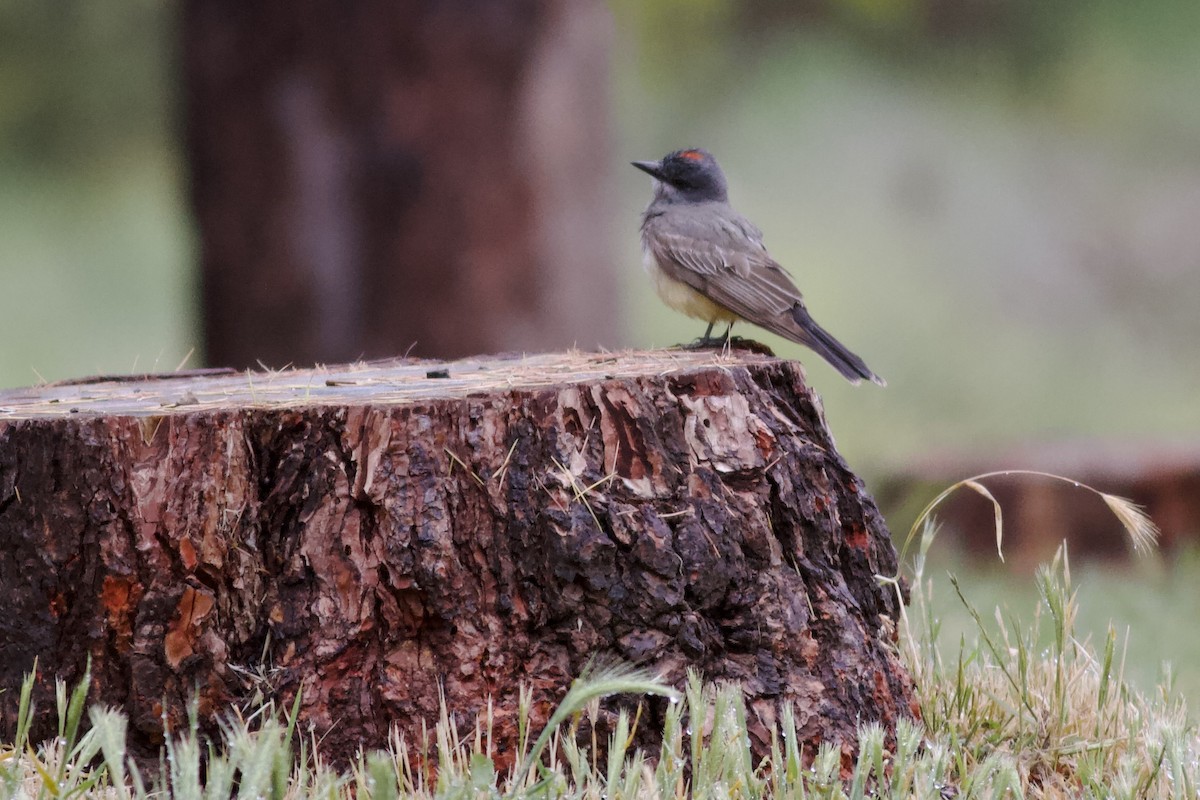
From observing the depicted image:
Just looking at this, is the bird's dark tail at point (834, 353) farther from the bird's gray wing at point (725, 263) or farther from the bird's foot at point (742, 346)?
the bird's foot at point (742, 346)

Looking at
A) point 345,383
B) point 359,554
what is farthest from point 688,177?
point 359,554

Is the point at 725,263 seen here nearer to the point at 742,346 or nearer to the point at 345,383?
the point at 742,346

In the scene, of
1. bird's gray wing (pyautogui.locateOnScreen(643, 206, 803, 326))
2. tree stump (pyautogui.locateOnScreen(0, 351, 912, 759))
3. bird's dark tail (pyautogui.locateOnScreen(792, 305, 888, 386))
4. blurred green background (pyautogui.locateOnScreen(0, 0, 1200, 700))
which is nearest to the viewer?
tree stump (pyautogui.locateOnScreen(0, 351, 912, 759))

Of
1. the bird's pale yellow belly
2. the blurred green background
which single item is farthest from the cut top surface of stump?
the blurred green background

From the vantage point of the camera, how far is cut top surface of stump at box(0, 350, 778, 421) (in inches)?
139

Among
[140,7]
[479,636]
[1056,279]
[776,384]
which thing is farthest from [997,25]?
[479,636]

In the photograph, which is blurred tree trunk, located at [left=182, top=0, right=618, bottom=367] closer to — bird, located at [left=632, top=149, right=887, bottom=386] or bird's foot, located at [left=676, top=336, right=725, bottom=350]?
bird, located at [left=632, top=149, right=887, bottom=386]

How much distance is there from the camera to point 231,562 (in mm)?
3371

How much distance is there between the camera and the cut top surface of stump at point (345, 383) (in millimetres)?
3520

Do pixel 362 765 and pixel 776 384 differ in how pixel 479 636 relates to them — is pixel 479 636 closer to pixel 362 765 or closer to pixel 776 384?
pixel 362 765

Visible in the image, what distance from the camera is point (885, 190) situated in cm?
1766

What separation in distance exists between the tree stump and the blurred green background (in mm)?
5192

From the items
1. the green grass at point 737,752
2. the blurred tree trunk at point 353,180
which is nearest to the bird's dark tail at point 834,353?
the green grass at point 737,752

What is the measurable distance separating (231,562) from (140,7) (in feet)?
30.5
